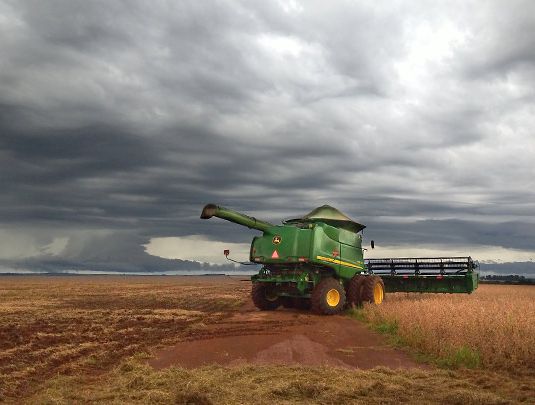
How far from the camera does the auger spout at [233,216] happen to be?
16344 mm

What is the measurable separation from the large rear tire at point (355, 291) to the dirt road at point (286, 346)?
3247 millimetres

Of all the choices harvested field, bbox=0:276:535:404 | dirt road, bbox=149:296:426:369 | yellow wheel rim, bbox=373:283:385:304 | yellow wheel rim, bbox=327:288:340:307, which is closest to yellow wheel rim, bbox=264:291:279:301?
yellow wheel rim, bbox=327:288:340:307

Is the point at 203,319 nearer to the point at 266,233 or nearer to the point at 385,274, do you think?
the point at 266,233

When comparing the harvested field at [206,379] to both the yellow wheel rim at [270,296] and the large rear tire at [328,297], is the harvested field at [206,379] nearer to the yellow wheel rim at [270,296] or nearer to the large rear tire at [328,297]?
the large rear tire at [328,297]

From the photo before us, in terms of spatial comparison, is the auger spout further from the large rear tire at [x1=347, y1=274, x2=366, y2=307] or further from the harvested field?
the harvested field

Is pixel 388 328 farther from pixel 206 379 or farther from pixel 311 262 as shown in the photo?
pixel 206 379

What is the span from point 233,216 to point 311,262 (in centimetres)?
305

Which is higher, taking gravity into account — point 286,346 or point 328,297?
point 328,297

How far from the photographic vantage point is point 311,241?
55.2ft

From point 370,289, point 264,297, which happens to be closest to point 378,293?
point 370,289

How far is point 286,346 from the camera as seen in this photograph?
1065 centimetres

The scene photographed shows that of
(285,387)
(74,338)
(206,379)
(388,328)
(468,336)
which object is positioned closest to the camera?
(285,387)

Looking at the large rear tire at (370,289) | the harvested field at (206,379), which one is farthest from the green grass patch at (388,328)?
the large rear tire at (370,289)

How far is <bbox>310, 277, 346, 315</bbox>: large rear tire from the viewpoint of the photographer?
16.6 metres
